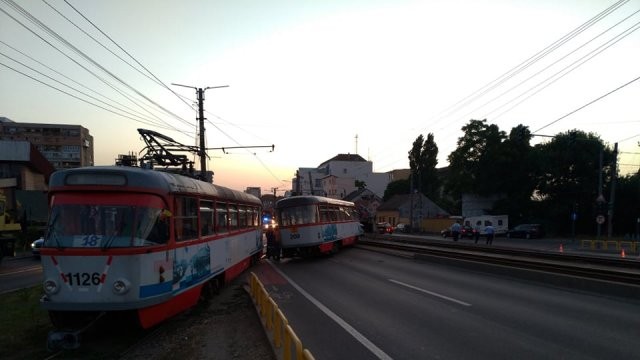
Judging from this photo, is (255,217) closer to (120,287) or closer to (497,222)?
(120,287)

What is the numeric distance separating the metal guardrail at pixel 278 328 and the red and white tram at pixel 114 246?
1.73m

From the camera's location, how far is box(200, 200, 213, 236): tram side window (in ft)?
39.4

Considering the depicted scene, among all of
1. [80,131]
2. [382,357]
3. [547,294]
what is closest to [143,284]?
[382,357]

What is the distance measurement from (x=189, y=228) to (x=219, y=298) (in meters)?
3.97

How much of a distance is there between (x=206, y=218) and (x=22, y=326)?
444 centimetres

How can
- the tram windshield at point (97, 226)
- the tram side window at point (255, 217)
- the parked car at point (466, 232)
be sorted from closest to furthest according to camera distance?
the tram windshield at point (97, 226), the tram side window at point (255, 217), the parked car at point (466, 232)

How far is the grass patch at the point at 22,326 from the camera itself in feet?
28.2

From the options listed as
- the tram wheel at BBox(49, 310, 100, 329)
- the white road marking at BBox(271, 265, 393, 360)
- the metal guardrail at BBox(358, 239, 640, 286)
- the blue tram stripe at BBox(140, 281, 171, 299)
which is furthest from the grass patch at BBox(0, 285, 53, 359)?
the metal guardrail at BBox(358, 239, 640, 286)

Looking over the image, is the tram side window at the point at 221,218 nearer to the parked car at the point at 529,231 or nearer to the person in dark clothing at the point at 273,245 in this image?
the person in dark clothing at the point at 273,245

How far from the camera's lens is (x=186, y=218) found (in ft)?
35.1

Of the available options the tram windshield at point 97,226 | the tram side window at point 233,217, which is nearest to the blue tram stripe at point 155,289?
the tram windshield at point 97,226

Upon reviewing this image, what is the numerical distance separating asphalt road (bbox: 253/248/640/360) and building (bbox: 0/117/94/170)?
96092 mm

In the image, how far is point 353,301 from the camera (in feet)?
41.9

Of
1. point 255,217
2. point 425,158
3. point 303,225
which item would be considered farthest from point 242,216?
point 425,158
